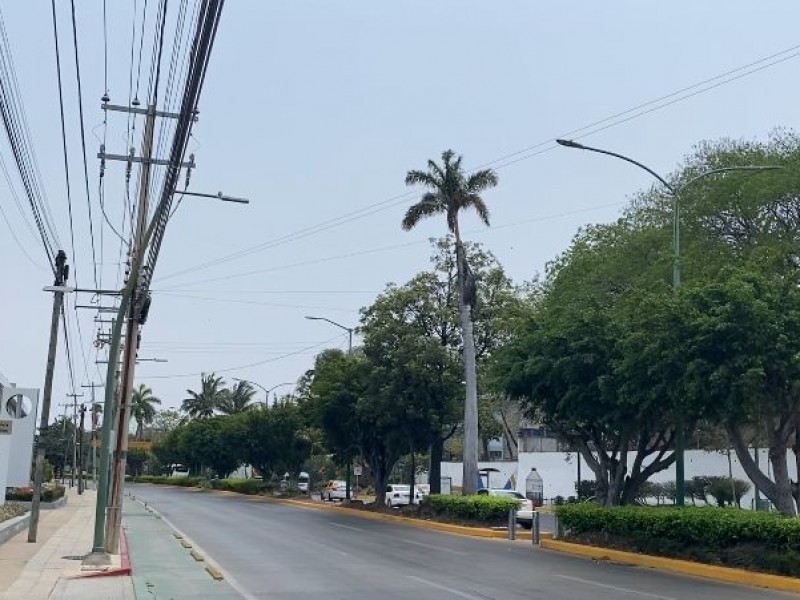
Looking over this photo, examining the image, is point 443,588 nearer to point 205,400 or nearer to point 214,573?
point 214,573

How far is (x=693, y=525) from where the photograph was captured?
67.1 feet

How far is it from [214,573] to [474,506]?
1545 cm

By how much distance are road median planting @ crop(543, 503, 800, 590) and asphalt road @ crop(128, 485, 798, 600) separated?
105 centimetres

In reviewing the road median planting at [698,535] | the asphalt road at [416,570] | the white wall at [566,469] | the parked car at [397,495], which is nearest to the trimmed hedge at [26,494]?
the asphalt road at [416,570]

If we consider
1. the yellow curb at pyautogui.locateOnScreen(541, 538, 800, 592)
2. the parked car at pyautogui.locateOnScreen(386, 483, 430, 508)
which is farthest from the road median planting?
the parked car at pyautogui.locateOnScreen(386, 483, 430, 508)

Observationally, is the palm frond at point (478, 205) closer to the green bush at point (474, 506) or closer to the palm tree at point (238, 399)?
the green bush at point (474, 506)

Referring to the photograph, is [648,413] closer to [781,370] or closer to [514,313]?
[781,370]

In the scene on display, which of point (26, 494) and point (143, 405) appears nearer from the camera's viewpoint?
point (26, 494)

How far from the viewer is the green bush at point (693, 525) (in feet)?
59.9

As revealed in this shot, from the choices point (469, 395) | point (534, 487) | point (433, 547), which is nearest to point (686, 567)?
point (433, 547)

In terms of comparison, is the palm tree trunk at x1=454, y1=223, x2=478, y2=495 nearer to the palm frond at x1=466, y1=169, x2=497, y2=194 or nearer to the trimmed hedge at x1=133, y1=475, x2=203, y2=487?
the palm frond at x1=466, y1=169, x2=497, y2=194

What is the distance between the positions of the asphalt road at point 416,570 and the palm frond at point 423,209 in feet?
36.9

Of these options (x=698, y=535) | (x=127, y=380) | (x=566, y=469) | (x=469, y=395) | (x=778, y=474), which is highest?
(x=469, y=395)

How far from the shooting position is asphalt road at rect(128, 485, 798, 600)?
16156 mm
